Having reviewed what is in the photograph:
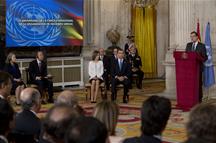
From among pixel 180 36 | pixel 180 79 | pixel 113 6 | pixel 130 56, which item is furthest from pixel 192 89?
pixel 113 6

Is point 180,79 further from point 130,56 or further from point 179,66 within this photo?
point 130,56

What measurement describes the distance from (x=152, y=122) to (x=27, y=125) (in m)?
1.49

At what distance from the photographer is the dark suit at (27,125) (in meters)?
4.24

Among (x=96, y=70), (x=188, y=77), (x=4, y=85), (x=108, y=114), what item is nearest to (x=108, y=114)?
(x=108, y=114)

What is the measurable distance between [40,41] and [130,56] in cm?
277

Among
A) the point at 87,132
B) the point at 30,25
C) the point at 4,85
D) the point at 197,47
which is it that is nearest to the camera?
the point at 87,132

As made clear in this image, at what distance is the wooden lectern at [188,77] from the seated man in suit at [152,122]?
6.69 m

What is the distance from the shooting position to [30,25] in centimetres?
1404

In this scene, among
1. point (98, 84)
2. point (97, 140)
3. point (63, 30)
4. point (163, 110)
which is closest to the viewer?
point (97, 140)

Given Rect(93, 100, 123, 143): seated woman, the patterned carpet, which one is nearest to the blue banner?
the patterned carpet

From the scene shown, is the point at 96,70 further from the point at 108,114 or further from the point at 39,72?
the point at 108,114

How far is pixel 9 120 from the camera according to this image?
10.8ft

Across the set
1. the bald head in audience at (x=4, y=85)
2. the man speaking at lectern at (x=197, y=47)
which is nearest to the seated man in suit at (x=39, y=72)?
the man speaking at lectern at (x=197, y=47)

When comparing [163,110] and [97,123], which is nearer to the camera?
[97,123]
